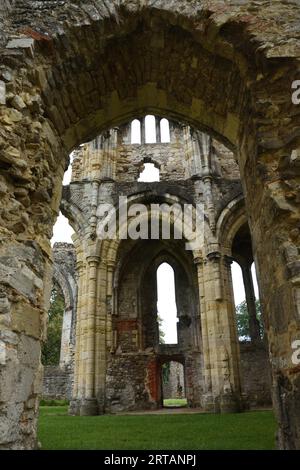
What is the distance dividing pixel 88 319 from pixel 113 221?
3259 mm

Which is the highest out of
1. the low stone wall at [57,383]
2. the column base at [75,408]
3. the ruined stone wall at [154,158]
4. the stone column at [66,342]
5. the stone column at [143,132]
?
the stone column at [143,132]

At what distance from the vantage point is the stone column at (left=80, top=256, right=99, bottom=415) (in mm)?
10109

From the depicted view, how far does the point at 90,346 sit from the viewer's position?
34.8ft

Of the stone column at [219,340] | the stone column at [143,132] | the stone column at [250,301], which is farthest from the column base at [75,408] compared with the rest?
the stone column at [143,132]

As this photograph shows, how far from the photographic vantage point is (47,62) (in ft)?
12.6

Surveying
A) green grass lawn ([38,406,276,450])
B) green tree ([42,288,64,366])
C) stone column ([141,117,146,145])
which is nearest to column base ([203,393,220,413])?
green grass lawn ([38,406,276,450])

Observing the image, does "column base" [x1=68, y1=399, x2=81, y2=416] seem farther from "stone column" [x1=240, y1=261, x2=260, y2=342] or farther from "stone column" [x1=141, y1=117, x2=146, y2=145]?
"stone column" [x1=141, y1=117, x2=146, y2=145]

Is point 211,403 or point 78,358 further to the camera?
point 78,358

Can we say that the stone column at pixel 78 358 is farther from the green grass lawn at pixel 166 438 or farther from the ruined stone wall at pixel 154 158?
the green grass lawn at pixel 166 438

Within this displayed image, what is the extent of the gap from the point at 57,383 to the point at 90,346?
7.98 m

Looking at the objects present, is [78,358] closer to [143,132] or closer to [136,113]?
[136,113]

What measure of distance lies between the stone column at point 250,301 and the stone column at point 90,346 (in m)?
6.72

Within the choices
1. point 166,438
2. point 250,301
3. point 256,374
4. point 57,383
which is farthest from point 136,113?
point 57,383

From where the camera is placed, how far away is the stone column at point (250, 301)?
14.6m
